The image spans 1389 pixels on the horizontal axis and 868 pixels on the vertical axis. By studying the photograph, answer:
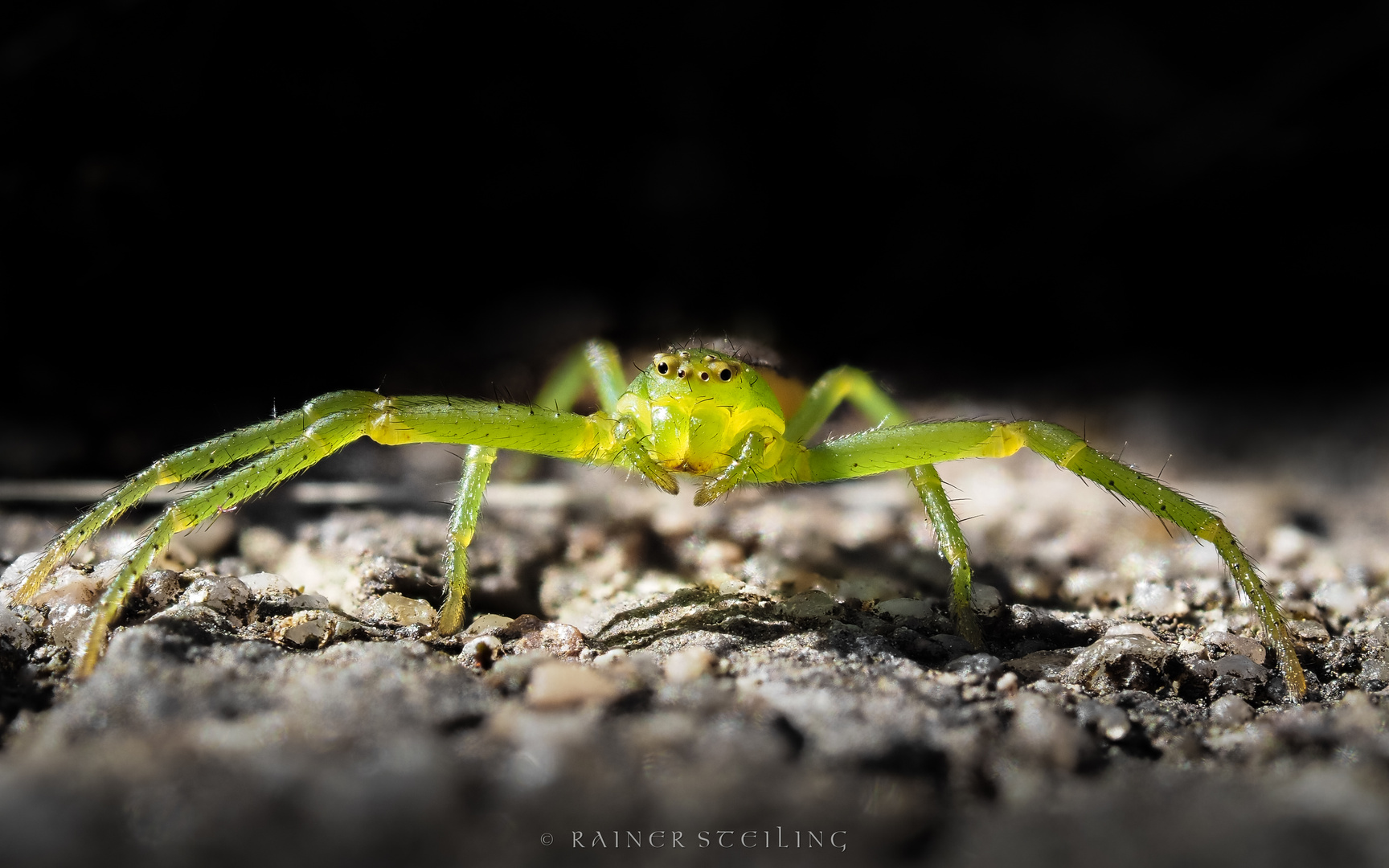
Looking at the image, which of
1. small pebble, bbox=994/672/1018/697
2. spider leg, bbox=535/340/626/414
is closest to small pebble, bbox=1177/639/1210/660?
small pebble, bbox=994/672/1018/697

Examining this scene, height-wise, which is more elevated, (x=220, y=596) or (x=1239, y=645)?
(x=220, y=596)

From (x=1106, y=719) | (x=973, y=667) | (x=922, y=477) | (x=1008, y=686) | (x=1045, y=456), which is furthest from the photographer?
Result: (x=922, y=477)

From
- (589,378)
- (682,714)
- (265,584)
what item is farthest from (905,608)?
(589,378)

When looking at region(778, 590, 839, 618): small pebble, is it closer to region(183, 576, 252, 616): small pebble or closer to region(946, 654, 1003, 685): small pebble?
region(946, 654, 1003, 685): small pebble

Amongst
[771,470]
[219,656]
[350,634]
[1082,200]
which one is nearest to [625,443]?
[771,470]

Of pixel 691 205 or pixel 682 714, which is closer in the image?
pixel 682 714

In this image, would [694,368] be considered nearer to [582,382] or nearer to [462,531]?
[462,531]

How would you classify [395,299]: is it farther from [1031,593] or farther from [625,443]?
[1031,593]

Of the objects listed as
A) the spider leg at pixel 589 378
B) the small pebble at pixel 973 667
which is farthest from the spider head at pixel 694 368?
the small pebble at pixel 973 667
